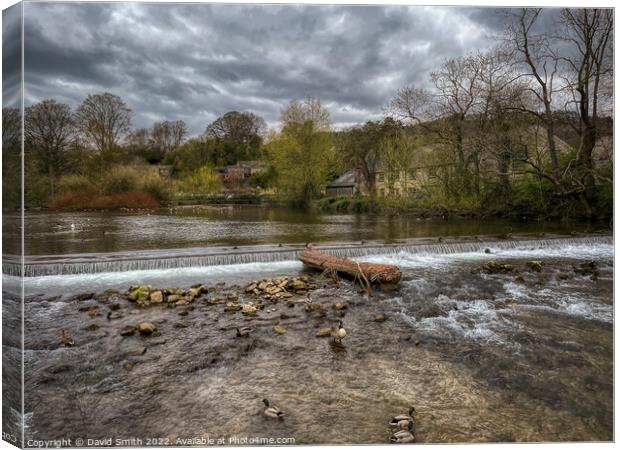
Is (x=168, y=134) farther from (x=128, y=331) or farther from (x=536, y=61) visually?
(x=536, y=61)

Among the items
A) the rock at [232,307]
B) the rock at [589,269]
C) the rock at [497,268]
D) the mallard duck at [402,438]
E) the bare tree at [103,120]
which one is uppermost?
the bare tree at [103,120]

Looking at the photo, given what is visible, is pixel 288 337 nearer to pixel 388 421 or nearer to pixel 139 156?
pixel 388 421

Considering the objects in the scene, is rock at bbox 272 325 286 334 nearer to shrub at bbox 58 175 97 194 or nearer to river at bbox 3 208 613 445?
river at bbox 3 208 613 445

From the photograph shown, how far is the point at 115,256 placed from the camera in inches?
316

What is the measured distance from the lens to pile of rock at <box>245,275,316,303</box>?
5562mm

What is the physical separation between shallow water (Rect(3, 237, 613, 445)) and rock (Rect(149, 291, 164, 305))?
0.31 meters

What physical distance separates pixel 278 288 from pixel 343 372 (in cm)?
273

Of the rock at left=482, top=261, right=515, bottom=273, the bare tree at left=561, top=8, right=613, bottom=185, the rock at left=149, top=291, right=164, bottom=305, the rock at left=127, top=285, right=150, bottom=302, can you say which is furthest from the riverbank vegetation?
the rock at left=149, top=291, right=164, bottom=305

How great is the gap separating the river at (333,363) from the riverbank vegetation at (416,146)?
4.48 feet

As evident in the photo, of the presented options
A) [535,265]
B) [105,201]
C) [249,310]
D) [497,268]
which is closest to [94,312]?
[249,310]

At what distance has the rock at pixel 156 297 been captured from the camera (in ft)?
17.3

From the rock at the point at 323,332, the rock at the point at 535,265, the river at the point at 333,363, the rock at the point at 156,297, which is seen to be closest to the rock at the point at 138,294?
the rock at the point at 156,297

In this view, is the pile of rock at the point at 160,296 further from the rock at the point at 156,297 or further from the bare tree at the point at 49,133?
the bare tree at the point at 49,133

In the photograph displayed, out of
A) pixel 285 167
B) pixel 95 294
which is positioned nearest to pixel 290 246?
pixel 95 294
